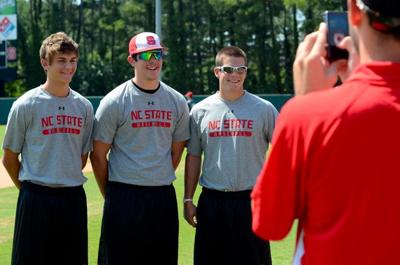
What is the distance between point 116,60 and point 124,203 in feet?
→ 206

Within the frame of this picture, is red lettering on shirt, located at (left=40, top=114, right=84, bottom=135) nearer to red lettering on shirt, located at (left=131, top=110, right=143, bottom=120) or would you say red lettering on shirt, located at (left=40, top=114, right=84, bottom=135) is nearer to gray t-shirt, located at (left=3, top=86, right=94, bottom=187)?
gray t-shirt, located at (left=3, top=86, right=94, bottom=187)

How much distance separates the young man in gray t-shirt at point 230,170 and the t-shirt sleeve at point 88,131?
3.01 feet

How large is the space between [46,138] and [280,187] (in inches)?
151

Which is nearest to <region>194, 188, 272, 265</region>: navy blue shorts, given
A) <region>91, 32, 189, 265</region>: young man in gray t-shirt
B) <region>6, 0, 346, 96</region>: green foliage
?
<region>91, 32, 189, 265</region>: young man in gray t-shirt

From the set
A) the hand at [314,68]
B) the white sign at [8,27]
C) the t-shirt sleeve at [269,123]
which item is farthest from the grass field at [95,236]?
the white sign at [8,27]

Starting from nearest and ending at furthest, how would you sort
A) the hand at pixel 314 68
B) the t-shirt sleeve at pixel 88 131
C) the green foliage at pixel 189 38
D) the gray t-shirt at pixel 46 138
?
the hand at pixel 314 68 → the gray t-shirt at pixel 46 138 → the t-shirt sleeve at pixel 88 131 → the green foliage at pixel 189 38

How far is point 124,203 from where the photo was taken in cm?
592

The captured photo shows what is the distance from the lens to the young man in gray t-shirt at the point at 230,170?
593cm

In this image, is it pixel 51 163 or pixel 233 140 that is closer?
pixel 51 163

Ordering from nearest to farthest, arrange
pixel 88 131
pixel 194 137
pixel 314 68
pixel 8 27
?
pixel 314 68
pixel 88 131
pixel 194 137
pixel 8 27

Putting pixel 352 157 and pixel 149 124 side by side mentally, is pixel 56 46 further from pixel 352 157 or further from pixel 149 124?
pixel 352 157

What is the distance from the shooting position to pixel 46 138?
19.0 ft

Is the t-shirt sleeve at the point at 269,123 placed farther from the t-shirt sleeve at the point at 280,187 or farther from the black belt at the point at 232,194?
the t-shirt sleeve at the point at 280,187

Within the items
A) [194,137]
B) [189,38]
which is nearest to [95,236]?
[194,137]
